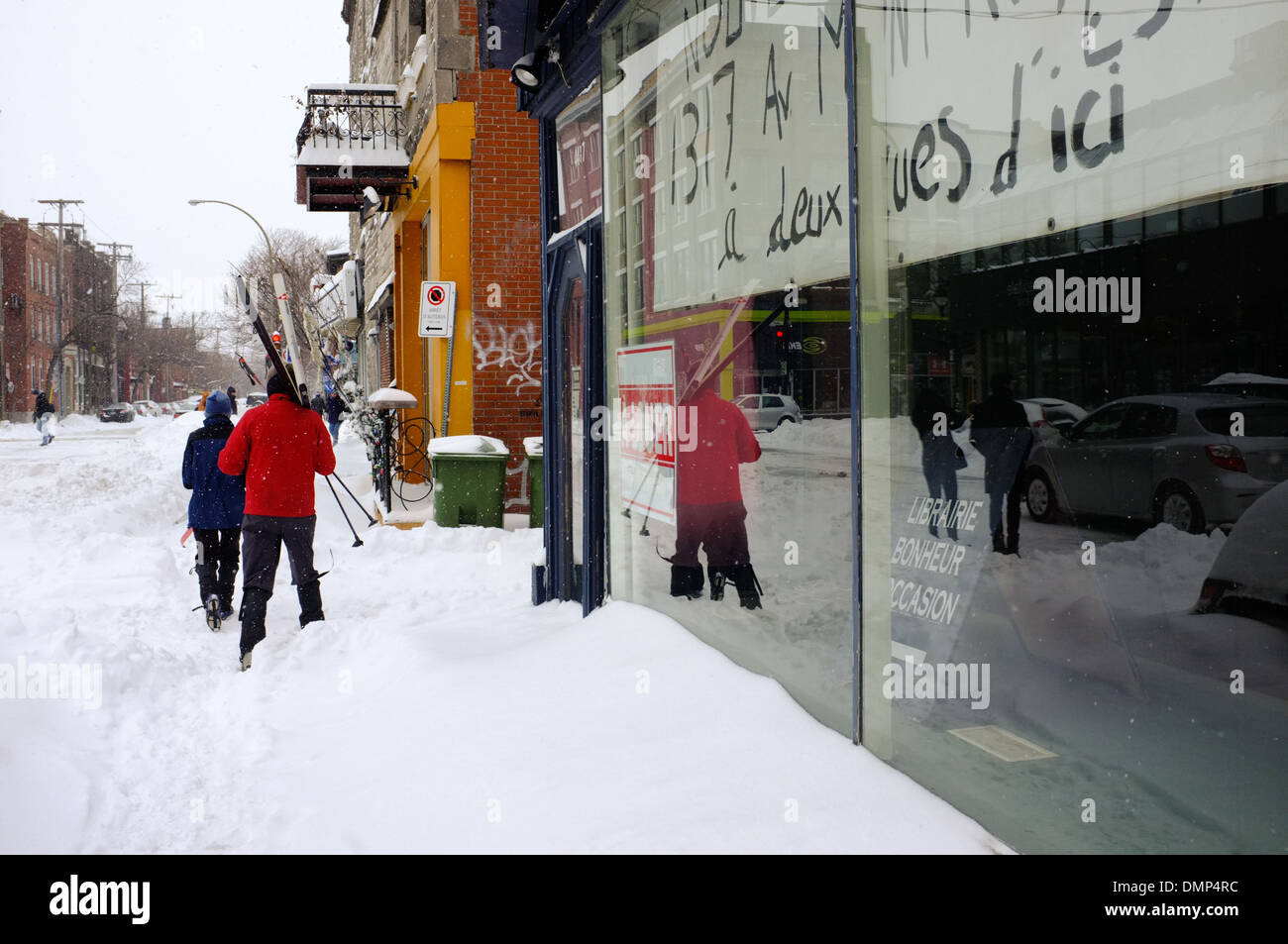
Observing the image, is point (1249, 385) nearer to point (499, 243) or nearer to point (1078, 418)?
point (1078, 418)

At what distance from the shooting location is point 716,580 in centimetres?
461

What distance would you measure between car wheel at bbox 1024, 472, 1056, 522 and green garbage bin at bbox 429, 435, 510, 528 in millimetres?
8946

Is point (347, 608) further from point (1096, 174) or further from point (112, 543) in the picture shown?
point (1096, 174)

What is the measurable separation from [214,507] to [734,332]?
4.73m

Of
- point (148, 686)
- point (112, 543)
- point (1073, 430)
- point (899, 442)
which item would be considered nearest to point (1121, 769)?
point (1073, 430)

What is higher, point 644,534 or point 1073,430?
point 1073,430

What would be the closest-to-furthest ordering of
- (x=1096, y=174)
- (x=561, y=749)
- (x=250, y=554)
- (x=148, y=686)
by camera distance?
(x=1096, y=174)
(x=561, y=749)
(x=148, y=686)
(x=250, y=554)

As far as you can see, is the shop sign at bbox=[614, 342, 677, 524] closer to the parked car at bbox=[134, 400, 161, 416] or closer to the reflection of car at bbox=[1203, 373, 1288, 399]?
the reflection of car at bbox=[1203, 373, 1288, 399]

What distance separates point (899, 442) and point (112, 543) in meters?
9.67

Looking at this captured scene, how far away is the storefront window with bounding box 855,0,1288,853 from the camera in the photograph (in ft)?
6.75

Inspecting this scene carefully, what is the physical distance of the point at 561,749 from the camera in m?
3.92

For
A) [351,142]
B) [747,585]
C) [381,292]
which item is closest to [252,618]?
[747,585]

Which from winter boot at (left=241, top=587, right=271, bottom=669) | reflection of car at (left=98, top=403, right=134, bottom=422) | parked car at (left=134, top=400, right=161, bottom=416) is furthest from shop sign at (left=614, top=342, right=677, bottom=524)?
parked car at (left=134, top=400, right=161, bottom=416)

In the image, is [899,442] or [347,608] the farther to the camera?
[347,608]
